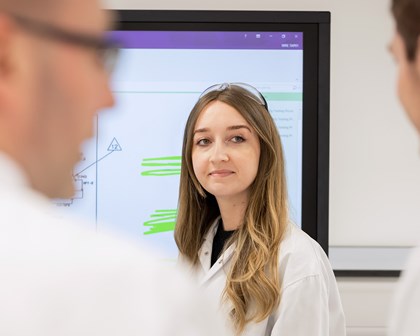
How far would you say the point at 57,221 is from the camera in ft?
1.63

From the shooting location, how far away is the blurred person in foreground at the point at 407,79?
80 cm

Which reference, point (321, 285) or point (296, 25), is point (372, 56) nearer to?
point (296, 25)

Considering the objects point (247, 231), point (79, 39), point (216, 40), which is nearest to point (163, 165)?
point (216, 40)

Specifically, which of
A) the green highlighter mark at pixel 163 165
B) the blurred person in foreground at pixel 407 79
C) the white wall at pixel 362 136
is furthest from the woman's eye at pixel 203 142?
the blurred person in foreground at pixel 407 79

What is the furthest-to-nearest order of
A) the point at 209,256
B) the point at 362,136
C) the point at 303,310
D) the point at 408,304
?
the point at 362,136 < the point at 209,256 < the point at 303,310 < the point at 408,304

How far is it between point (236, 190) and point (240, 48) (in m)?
0.74

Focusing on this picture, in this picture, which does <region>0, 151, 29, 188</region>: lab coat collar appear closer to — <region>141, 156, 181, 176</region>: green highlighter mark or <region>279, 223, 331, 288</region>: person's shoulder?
<region>279, 223, 331, 288</region>: person's shoulder

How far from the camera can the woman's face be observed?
181cm

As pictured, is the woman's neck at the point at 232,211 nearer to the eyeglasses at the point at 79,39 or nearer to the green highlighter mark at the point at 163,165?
the green highlighter mark at the point at 163,165

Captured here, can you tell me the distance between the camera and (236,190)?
1.81 meters

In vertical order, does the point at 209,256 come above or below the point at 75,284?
below

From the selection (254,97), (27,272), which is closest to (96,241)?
(27,272)

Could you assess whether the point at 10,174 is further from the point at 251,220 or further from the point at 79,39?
the point at 251,220

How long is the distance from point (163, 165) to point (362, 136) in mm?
705
